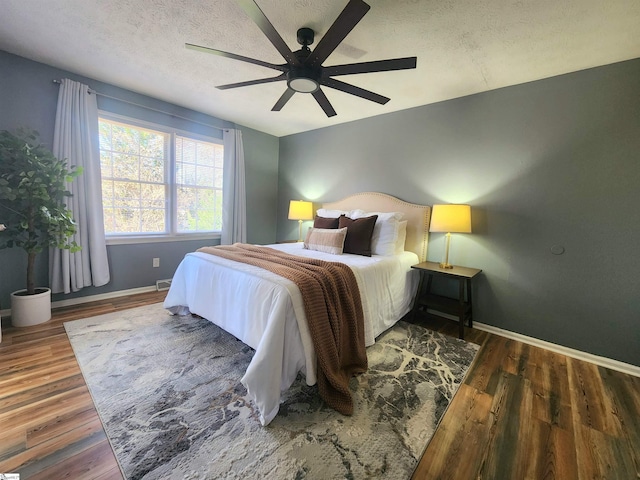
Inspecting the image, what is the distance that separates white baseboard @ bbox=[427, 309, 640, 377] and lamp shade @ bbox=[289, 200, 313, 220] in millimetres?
2669

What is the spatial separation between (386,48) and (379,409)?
2.61m

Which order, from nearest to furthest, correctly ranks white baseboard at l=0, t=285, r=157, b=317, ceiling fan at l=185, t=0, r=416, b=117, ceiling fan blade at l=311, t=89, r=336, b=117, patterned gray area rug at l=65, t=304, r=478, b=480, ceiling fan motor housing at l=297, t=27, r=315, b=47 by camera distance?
patterned gray area rug at l=65, t=304, r=478, b=480, ceiling fan at l=185, t=0, r=416, b=117, ceiling fan motor housing at l=297, t=27, r=315, b=47, ceiling fan blade at l=311, t=89, r=336, b=117, white baseboard at l=0, t=285, r=157, b=317

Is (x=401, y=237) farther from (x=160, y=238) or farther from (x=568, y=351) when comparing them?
(x=160, y=238)

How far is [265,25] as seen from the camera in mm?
1416

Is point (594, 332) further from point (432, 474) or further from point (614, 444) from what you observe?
point (432, 474)

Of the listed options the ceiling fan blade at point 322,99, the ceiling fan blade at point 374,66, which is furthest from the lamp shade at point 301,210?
the ceiling fan blade at point 374,66

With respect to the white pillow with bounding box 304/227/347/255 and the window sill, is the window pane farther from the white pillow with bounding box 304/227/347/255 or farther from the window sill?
the white pillow with bounding box 304/227/347/255

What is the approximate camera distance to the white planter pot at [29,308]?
93.2 inches

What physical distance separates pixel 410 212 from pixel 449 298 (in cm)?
110

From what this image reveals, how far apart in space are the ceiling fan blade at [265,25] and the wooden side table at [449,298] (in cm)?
221

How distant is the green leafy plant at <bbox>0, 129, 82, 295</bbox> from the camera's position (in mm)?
2240

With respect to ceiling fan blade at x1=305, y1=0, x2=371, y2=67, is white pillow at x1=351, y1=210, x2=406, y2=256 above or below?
below

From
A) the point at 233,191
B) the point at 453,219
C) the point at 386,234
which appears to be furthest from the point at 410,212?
the point at 233,191

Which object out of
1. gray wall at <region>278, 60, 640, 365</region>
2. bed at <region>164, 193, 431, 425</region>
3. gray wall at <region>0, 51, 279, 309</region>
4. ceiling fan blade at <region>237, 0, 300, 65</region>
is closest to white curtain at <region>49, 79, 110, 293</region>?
gray wall at <region>0, 51, 279, 309</region>
